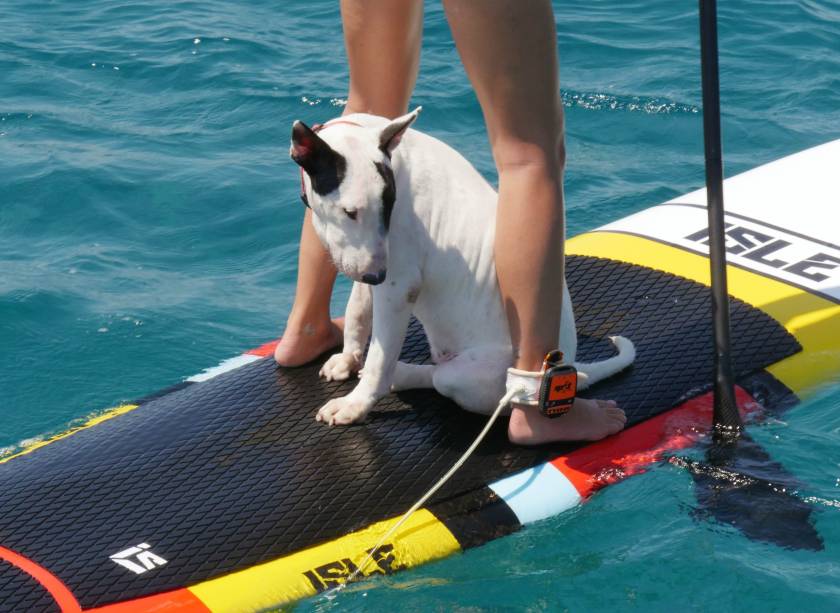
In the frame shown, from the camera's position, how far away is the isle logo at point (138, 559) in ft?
9.82

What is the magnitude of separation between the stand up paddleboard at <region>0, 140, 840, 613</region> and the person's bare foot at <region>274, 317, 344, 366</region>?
0.15 ft

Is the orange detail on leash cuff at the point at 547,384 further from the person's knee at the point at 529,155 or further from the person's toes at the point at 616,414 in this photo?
the person's knee at the point at 529,155

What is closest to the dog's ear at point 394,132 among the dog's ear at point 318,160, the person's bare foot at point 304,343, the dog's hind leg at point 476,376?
the dog's ear at point 318,160

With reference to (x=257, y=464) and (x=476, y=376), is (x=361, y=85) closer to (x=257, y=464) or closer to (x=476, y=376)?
(x=476, y=376)

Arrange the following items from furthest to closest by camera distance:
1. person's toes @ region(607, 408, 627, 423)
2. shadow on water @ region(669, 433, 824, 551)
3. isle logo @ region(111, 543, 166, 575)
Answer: person's toes @ region(607, 408, 627, 423) < shadow on water @ region(669, 433, 824, 551) < isle logo @ region(111, 543, 166, 575)

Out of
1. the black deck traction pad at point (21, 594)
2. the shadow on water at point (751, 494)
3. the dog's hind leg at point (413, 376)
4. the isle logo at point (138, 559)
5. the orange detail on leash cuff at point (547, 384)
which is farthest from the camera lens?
the dog's hind leg at point (413, 376)

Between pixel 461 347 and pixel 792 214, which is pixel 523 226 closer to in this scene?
pixel 461 347

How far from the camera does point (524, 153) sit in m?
3.20

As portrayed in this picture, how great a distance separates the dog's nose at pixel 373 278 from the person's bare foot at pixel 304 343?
80 centimetres

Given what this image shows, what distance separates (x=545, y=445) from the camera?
11.5ft

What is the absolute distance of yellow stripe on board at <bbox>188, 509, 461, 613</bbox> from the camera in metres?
2.96

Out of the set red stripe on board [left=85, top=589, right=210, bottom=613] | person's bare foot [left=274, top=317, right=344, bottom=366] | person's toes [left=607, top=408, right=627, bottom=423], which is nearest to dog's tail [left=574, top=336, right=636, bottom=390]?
person's toes [left=607, top=408, right=627, bottom=423]

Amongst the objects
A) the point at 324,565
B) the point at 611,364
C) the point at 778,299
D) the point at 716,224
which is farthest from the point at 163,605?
the point at 778,299

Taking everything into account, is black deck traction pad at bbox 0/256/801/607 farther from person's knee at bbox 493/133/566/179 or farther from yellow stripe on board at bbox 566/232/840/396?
person's knee at bbox 493/133/566/179
